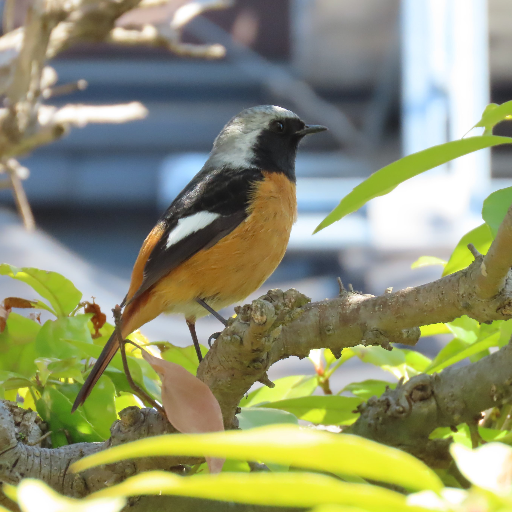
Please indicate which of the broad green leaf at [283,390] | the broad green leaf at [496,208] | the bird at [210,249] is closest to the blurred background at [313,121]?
the bird at [210,249]

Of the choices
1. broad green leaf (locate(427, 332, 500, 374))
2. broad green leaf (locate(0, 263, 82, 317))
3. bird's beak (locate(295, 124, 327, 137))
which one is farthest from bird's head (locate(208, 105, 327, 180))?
broad green leaf (locate(427, 332, 500, 374))

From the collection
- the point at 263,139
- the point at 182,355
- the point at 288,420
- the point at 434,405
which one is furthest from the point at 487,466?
the point at 263,139

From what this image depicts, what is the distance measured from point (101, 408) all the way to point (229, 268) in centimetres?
Answer: 82

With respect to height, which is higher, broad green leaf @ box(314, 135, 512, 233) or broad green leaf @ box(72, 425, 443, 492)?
broad green leaf @ box(314, 135, 512, 233)

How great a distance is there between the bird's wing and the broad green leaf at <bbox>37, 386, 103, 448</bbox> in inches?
25.5

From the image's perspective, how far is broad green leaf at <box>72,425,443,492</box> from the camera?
0.37 m

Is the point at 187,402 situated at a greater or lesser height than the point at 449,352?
greater

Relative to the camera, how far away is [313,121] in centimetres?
846

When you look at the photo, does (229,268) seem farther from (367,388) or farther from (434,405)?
(434,405)

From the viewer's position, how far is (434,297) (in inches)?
35.7

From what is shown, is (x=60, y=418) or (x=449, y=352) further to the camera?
(x=449, y=352)

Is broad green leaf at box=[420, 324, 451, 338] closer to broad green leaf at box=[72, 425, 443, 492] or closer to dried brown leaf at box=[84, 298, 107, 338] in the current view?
dried brown leaf at box=[84, 298, 107, 338]

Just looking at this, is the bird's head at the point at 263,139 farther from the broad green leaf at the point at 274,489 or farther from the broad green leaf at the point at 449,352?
the broad green leaf at the point at 274,489

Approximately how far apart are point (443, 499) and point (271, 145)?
2.16 m
